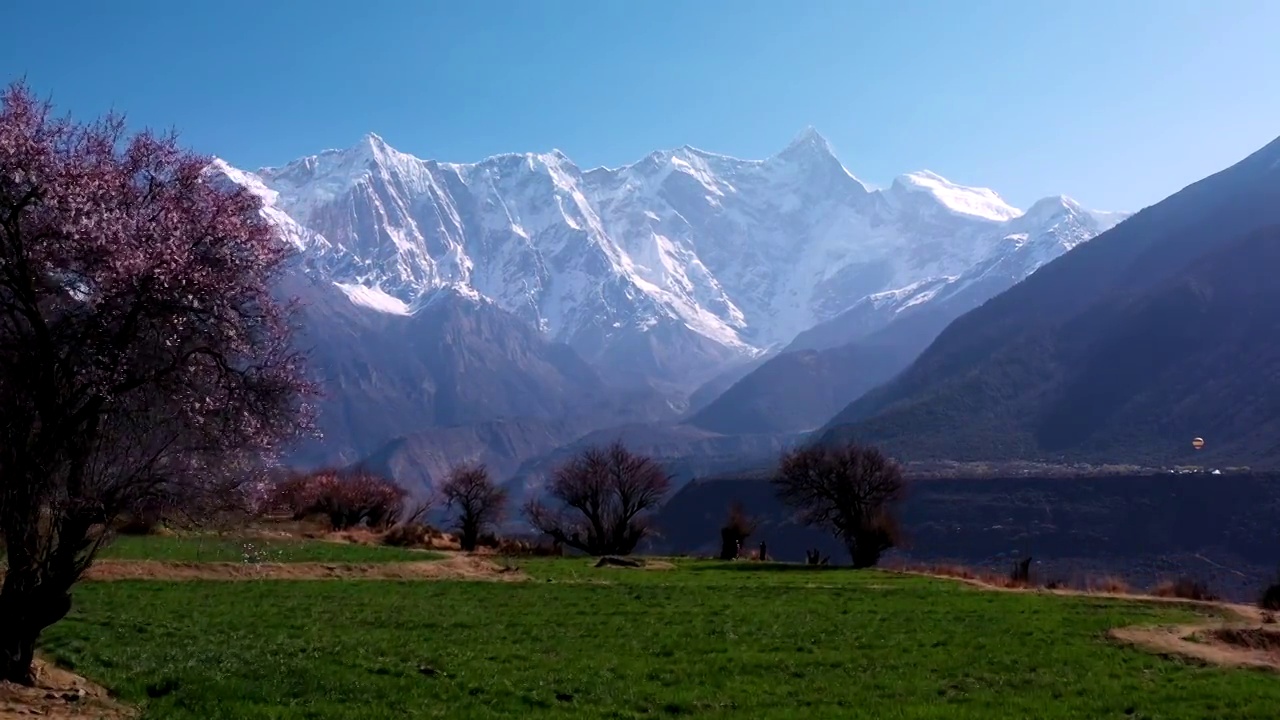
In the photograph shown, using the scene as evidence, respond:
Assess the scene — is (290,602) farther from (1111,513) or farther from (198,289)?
(1111,513)

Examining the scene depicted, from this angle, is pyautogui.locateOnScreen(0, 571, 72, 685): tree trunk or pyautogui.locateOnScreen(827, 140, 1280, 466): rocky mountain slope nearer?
pyautogui.locateOnScreen(0, 571, 72, 685): tree trunk

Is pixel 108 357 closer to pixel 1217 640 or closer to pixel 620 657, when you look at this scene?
pixel 620 657

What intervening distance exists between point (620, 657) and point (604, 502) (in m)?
60.0

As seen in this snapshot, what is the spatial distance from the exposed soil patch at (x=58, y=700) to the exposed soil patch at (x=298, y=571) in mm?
19369

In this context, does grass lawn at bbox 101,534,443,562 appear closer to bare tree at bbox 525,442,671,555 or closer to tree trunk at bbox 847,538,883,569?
bare tree at bbox 525,442,671,555

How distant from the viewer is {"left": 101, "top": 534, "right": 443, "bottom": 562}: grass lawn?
42.5 metres

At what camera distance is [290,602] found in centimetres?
3030

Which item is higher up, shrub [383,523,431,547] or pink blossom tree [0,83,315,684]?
pink blossom tree [0,83,315,684]

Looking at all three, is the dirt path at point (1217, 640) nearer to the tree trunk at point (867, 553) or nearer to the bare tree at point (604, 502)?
the tree trunk at point (867, 553)

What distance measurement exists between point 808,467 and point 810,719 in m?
53.8

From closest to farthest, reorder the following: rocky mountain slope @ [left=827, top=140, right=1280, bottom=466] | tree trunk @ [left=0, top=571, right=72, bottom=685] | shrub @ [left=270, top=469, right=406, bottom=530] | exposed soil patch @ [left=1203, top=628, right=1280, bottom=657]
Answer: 1. tree trunk @ [left=0, top=571, right=72, bottom=685]
2. exposed soil patch @ [left=1203, top=628, right=1280, bottom=657]
3. shrub @ [left=270, top=469, right=406, bottom=530]
4. rocky mountain slope @ [left=827, top=140, right=1280, bottom=466]

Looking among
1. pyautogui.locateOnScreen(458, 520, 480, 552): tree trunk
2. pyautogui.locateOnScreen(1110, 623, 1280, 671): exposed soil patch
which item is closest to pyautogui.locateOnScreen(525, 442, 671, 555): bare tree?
pyautogui.locateOnScreen(458, 520, 480, 552): tree trunk

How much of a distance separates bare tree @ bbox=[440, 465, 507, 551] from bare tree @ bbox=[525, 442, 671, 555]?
2.68 metres

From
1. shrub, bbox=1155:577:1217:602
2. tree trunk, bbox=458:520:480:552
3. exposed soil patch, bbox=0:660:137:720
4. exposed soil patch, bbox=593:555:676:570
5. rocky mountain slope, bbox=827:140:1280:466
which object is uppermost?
rocky mountain slope, bbox=827:140:1280:466
